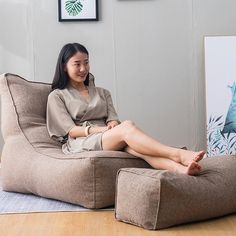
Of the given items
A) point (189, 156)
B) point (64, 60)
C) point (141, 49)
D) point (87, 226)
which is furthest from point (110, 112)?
point (141, 49)

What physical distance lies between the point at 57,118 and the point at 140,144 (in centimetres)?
70

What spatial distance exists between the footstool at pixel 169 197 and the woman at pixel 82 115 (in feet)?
1.18

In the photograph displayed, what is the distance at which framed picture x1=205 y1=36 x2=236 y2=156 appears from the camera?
4.89m

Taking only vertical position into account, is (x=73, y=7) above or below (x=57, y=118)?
above

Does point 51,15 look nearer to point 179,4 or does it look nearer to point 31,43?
point 31,43

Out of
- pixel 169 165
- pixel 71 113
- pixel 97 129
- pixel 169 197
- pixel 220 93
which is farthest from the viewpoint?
pixel 220 93

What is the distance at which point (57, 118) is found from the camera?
3.49 m

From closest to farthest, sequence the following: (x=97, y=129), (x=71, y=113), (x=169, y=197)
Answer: (x=169, y=197) < (x=97, y=129) < (x=71, y=113)

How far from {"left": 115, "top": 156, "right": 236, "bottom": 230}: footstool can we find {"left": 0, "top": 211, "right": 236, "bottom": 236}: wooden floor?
0.04m

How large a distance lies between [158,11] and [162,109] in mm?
889

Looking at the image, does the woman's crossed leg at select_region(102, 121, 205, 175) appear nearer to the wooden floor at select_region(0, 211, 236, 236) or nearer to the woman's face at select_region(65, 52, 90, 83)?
the wooden floor at select_region(0, 211, 236, 236)

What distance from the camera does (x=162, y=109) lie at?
5.04m

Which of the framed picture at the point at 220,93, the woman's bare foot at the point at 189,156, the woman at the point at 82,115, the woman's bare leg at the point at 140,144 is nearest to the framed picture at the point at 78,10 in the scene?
the framed picture at the point at 220,93

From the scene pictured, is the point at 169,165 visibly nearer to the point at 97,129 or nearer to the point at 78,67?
the point at 97,129
